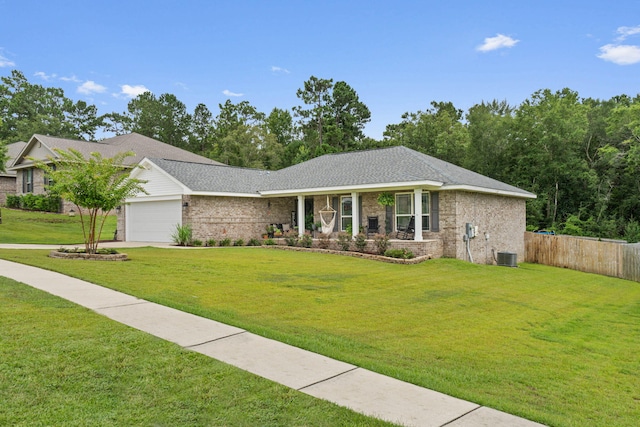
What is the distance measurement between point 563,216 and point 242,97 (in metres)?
37.3

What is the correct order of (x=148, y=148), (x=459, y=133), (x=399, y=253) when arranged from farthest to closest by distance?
(x=459, y=133)
(x=148, y=148)
(x=399, y=253)

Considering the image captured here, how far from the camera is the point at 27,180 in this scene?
31.7 meters

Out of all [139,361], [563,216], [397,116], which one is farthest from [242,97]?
[139,361]

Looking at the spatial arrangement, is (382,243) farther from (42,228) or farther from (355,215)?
(42,228)

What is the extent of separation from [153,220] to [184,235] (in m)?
3.27

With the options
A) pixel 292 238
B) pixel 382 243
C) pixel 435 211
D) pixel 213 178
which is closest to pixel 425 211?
pixel 435 211

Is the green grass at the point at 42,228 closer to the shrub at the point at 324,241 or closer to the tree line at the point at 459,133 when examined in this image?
the tree line at the point at 459,133

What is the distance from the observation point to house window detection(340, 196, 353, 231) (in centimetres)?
2044

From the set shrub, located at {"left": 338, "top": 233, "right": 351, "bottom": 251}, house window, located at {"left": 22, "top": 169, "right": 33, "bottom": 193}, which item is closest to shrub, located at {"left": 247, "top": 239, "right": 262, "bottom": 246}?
shrub, located at {"left": 338, "top": 233, "right": 351, "bottom": 251}

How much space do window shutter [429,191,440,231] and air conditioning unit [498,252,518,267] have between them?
3.27 metres

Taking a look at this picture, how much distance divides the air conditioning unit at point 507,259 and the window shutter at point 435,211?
3.27m

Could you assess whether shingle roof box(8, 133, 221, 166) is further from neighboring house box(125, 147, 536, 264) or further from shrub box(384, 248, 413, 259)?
shrub box(384, 248, 413, 259)

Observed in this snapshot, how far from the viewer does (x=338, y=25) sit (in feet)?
71.8

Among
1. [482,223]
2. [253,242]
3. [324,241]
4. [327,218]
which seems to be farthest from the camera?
[253,242]
